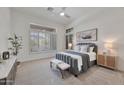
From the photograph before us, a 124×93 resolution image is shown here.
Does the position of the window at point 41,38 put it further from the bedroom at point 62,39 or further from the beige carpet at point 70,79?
the beige carpet at point 70,79

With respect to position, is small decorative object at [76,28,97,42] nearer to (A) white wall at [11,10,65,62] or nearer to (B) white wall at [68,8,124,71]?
(B) white wall at [68,8,124,71]

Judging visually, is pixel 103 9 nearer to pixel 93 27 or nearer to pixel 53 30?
pixel 93 27

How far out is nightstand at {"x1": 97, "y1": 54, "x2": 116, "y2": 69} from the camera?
3.29 meters

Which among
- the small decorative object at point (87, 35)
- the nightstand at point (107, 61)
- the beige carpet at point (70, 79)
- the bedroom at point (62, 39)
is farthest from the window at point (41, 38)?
the nightstand at point (107, 61)

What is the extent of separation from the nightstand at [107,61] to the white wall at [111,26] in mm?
257

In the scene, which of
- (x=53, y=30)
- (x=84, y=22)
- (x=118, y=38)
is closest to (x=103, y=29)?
(x=118, y=38)

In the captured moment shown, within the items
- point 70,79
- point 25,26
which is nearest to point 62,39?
point 25,26

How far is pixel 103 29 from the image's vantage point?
3.91 metres

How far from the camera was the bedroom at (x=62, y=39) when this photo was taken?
274 cm

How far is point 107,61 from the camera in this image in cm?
347

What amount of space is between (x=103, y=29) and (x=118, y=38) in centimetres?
87

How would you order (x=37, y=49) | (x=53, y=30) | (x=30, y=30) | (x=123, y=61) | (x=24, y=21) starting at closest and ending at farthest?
(x=123, y=61) → (x=24, y=21) → (x=30, y=30) → (x=37, y=49) → (x=53, y=30)

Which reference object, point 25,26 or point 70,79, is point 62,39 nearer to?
point 25,26
